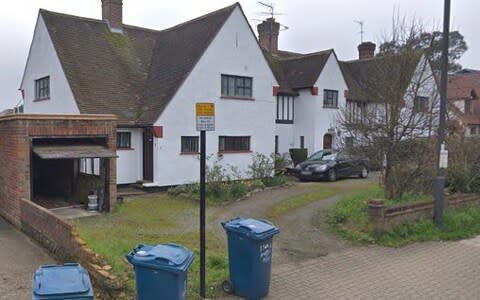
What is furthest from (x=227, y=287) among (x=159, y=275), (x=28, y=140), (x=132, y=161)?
(x=132, y=161)

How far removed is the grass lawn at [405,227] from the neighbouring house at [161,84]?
8.68 m

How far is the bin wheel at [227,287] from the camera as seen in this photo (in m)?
6.38

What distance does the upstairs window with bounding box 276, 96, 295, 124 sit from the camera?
82.4 ft

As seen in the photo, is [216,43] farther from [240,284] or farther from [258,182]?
[240,284]

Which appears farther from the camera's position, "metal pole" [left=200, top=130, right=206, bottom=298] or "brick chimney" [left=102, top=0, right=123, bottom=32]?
"brick chimney" [left=102, top=0, right=123, bottom=32]

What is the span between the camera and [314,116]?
2480cm

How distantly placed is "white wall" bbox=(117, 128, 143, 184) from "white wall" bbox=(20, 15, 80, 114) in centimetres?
245

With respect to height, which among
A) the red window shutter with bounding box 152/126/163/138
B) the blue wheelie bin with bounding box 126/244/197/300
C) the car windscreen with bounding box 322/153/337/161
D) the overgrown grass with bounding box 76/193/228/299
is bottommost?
the overgrown grass with bounding box 76/193/228/299

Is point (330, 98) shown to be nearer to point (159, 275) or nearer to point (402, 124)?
point (402, 124)

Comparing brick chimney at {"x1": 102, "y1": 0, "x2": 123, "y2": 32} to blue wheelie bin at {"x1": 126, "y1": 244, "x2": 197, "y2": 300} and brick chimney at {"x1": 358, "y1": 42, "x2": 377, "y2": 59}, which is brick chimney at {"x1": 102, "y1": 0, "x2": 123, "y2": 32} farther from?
blue wheelie bin at {"x1": 126, "y1": 244, "x2": 197, "y2": 300}

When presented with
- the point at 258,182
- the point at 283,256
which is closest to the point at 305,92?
the point at 258,182

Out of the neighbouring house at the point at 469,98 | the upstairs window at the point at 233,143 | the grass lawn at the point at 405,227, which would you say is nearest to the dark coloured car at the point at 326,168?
the upstairs window at the point at 233,143

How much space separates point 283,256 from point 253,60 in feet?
45.3

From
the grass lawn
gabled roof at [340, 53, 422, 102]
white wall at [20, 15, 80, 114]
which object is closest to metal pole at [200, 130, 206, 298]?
the grass lawn
